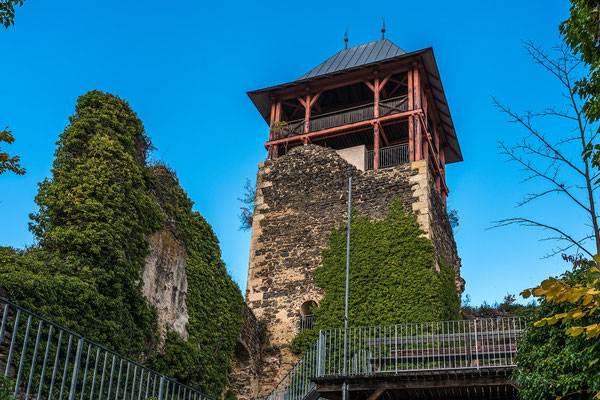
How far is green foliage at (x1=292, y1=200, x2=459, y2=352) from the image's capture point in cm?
1594

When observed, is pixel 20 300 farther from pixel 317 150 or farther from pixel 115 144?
pixel 317 150

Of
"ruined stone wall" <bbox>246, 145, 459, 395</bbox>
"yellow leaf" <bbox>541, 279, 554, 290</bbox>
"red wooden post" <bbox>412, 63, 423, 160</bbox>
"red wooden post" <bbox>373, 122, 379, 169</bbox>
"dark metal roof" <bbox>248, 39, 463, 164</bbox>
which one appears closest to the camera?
"yellow leaf" <bbox>541, 279, 554, 290</bbox>

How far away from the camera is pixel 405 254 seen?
16.8 m

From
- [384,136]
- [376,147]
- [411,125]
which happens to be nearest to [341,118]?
[384,136]

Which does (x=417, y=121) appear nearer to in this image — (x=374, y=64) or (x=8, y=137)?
(x=374, y=64)

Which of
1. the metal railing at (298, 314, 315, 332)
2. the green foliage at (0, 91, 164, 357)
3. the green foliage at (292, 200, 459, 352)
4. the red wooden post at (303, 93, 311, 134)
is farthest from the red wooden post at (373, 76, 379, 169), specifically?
the green foliage at (0, 91, 164, 357)

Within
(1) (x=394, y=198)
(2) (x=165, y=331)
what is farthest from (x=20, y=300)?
(1) (x=394, y=198)

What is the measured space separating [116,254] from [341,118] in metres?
10.5

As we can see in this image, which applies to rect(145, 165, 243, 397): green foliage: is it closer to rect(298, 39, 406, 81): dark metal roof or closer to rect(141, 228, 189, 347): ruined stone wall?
rect(141, 228, 189, 347): ruined stone wall

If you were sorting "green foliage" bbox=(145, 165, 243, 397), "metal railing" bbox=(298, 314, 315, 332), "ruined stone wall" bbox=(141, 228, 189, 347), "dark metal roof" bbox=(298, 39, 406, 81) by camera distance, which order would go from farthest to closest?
1. "dark metal roof" bbox=(298, 39, 406, 81)
2. "metal railing" bbox=(298, 314, 315, 332)
3. "green foliage" bbox=(145, 165, 243, 397)
4. "ruined stone wall" bbox=(141, 228, 189, 347)

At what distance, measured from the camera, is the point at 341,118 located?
68.2ft

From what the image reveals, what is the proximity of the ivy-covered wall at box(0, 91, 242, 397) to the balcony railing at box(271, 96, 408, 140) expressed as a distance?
6.13 m

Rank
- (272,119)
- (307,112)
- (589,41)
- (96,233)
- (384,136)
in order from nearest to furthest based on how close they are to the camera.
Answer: (589,41)
(96,233)
(384,136)
(307,112)
(272,119)

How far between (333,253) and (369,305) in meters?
2.05
